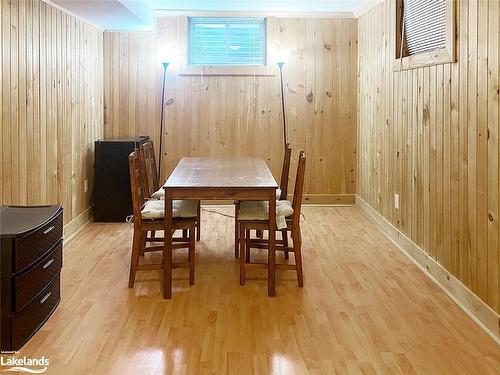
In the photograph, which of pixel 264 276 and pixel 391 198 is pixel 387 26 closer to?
pixel 391 198

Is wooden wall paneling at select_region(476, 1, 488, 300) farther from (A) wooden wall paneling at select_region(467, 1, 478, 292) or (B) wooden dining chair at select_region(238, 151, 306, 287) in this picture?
(B) wooden dining chair at select_region(238, 151, 306, 287)

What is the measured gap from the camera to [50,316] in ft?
10.1

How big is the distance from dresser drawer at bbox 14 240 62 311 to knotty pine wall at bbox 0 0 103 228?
30.0 inches

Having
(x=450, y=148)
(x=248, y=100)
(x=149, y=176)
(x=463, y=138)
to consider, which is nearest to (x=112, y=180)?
(x=149, y=176)

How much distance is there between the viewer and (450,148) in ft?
11.4

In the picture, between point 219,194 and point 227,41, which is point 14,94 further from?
point 227,41

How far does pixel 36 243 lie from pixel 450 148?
2520mm

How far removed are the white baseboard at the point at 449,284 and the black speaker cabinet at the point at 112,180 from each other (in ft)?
8.59

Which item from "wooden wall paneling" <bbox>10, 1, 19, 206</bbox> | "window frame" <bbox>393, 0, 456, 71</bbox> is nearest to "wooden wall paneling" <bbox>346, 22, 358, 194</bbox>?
"window frame" <bbox>393, 0, 456, 71</bbox>

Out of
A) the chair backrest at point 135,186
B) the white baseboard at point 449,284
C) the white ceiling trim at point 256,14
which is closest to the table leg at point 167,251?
the chair backrest at point 135,186

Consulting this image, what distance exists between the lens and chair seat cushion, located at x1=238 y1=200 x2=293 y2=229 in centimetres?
361

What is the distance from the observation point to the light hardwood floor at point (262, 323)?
2541 mm

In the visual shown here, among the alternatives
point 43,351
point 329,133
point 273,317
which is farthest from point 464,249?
point 329,133

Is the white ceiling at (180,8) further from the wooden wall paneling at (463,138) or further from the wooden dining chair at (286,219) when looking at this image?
the wooden wall paneling at (463,138)
